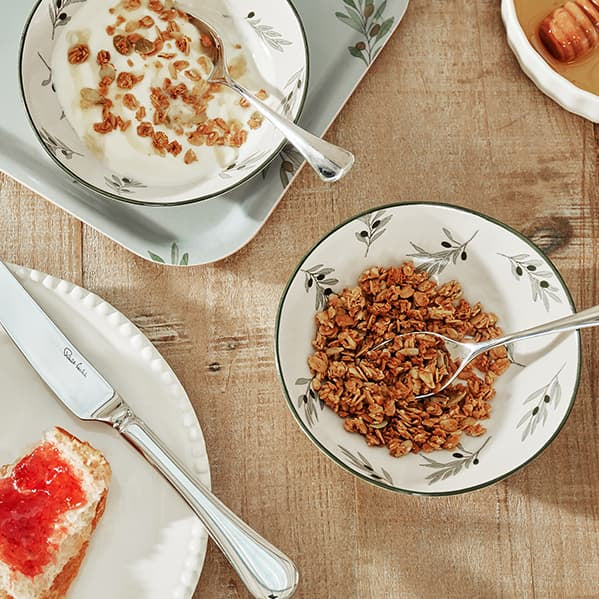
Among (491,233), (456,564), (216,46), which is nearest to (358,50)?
(216,46)

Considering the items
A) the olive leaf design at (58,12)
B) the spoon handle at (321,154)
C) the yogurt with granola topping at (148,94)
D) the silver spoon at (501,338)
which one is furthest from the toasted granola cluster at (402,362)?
the olive leaf design at (58,12)

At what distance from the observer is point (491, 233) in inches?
35.3

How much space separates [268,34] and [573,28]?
1.09 ft

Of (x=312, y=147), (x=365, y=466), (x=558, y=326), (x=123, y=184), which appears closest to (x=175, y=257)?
(x=123, y=184)

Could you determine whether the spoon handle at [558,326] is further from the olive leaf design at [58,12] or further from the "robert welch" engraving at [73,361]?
the olive leaf design at [58,12]

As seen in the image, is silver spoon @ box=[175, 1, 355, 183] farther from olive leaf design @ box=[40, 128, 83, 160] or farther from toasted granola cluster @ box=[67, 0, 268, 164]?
olive leaf design @ box=[40, 128, 83, 160]

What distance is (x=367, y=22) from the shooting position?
99cm

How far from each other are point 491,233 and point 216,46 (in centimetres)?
36

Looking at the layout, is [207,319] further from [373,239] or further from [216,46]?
[216,46]

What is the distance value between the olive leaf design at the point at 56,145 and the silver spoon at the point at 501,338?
0.38m

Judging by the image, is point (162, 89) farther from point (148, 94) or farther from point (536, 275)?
point (536, 275)

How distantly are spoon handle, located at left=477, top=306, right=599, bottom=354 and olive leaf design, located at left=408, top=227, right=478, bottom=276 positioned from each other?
0.10 meters

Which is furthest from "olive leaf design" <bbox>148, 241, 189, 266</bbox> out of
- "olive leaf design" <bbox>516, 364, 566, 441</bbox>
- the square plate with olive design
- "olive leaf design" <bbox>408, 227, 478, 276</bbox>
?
"olive leaf design" <bbox>516, 364, 566, 441</bbox>

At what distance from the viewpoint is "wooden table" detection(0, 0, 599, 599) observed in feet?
2.94
